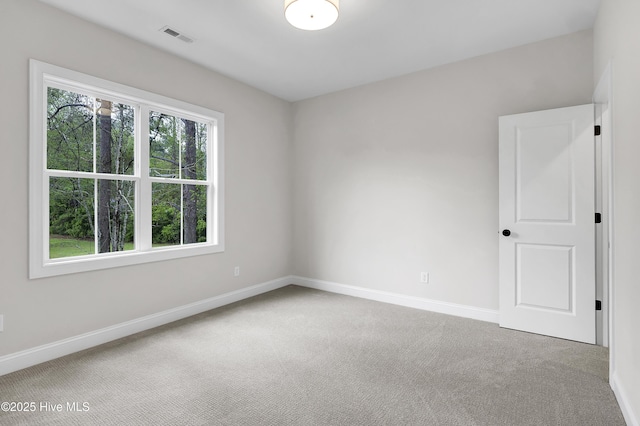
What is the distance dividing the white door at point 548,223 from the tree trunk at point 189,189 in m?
3.38

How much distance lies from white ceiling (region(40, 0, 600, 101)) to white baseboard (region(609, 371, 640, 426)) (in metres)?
2.81

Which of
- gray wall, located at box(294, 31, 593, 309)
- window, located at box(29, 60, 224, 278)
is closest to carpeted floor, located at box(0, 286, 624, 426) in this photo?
gray wall, located at box(294, 31, 593, 309)

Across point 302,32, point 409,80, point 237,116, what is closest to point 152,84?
point 237,116

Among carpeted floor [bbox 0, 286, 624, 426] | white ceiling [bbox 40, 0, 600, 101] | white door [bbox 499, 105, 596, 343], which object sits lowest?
carpeted floor [bbox 0, 286, 624, 426]

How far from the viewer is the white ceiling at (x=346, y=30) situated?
2654 mm

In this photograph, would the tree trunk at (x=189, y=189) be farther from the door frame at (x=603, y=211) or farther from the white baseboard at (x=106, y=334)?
the door frame at (x=603, y=211)

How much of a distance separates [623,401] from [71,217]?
13.8ft

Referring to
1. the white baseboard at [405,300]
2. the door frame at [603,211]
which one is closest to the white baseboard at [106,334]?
the white baseboard at [405,300]

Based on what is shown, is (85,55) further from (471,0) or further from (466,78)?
(466,78)

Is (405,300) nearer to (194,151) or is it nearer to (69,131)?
(194,151)

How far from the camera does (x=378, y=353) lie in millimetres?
2744

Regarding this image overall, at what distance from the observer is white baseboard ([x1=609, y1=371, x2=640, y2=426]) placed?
1.74 metres

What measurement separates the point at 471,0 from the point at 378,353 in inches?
116

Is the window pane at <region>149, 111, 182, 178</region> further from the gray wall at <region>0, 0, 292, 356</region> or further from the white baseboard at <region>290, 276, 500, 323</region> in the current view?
the white baseboard at <region>290, 276, 500, 323</region>
